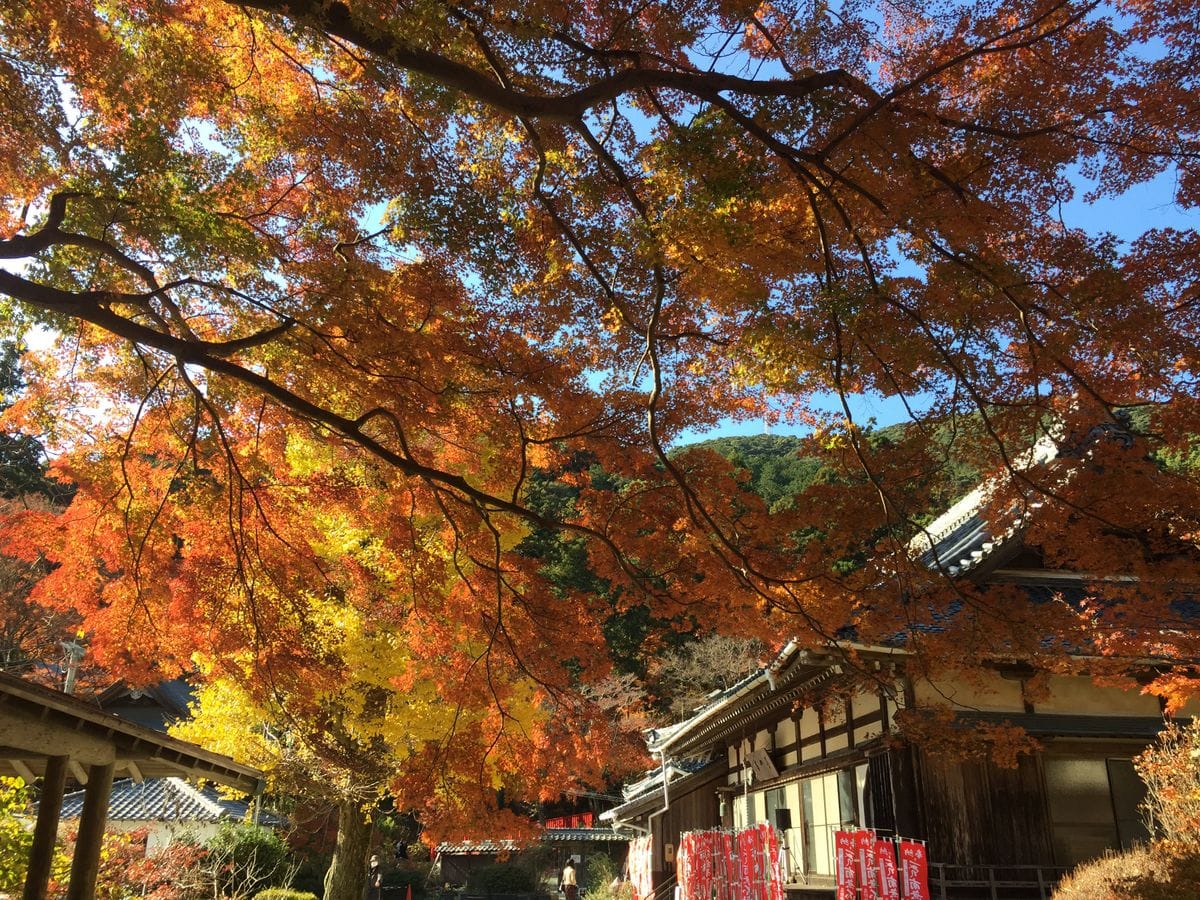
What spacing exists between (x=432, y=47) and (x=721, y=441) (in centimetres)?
4090

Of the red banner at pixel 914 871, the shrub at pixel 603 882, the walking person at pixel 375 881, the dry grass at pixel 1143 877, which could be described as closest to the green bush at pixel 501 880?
the shrub at pixel 603 882

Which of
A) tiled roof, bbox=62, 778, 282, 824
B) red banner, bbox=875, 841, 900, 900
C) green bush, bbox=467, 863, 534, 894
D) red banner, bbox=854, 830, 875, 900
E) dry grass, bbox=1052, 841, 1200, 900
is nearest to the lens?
dry grass, bbox=1052, 841, 1200, 900

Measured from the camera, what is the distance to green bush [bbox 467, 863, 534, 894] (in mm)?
27172

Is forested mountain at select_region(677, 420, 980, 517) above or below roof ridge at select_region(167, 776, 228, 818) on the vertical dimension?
above

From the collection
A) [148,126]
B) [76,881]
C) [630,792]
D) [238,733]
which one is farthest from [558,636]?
[630,792]

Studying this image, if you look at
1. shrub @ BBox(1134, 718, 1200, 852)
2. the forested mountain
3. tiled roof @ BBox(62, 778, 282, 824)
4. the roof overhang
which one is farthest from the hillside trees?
shrub @ BBox(1134, 718, 1200, 852)

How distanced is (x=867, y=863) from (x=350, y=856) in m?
10.0

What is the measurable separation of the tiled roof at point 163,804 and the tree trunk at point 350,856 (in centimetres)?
643

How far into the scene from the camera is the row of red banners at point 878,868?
7.62m

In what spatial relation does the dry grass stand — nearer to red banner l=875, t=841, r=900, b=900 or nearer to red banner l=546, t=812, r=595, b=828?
red banner l=875, t=841, r=900, b=900

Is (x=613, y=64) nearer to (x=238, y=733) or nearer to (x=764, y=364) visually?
(x=764, y=364)

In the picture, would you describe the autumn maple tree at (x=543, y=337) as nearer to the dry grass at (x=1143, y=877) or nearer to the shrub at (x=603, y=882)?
the dry grass at (x=1143, y=877)

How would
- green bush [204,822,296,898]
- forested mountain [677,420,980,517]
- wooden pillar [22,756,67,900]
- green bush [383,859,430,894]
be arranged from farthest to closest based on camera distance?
forested mountain [677,420,980,517] < green bush [383,859,430,894] < green bush [204,822,296,898] < wooden pillar [22,756,67,900]

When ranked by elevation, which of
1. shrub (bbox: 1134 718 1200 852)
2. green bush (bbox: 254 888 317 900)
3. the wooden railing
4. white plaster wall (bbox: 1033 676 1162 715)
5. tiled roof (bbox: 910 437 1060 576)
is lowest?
green bush (bbox: 254 888 317 900)
